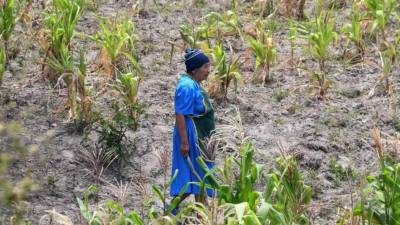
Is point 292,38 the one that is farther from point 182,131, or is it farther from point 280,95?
point 182,131

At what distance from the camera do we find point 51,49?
8102 millimetres

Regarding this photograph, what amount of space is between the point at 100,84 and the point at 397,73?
8.70ft

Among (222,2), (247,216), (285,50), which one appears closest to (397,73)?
(285,50)

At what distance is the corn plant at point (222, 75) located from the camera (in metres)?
7.84

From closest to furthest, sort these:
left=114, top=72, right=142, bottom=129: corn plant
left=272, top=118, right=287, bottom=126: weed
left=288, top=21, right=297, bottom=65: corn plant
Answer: left=114, top=72, right=142, bottom=129: corn plant, left=272, top=118, right=287, bottom=126: weed, left=288, top=21, right=297, bottom=65: corn plant

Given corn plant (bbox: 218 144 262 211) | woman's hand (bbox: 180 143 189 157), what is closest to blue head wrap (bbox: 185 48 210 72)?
woman's hand (bbox: 180 143 189 157)

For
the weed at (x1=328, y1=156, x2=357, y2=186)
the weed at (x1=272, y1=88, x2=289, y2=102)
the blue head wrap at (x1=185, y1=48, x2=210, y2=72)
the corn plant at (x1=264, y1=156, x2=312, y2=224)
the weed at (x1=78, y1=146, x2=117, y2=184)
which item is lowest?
the weed at (x1=328, y1=156, x2=357, y2=186)

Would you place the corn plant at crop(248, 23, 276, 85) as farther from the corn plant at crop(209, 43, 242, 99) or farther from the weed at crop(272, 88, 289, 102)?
the corn plant at crop(209, 43, 242, 99)

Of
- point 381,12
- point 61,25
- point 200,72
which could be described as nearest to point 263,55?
point 381,12

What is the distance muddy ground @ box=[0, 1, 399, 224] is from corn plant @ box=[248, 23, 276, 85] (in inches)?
4.0

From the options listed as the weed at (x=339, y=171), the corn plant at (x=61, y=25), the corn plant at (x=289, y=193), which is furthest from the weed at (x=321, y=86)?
the corn plant at (x=289, y=193)

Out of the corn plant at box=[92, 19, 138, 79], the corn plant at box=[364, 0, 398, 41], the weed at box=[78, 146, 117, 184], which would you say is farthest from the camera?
the corn plant at box=[364, 0, 398, 41]

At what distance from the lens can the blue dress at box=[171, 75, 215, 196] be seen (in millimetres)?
5680

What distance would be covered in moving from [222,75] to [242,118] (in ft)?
1.36
